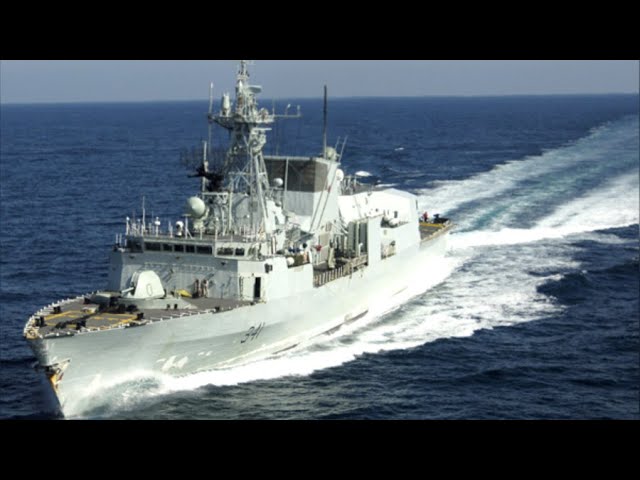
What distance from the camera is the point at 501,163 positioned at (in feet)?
309

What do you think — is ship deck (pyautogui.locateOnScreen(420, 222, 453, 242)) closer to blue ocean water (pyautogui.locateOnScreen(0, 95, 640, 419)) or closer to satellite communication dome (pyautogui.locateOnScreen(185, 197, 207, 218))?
blue ocean water (pyautogui.locateOnScreen(0, 95, 640, 419))

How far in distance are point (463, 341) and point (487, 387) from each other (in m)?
5.53

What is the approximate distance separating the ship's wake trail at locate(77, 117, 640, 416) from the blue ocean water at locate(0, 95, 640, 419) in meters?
0.14

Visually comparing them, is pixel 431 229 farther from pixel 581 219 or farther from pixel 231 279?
pixel 231 279

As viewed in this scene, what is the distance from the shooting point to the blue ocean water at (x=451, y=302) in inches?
1200

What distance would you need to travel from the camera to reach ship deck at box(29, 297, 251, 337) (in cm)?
2891

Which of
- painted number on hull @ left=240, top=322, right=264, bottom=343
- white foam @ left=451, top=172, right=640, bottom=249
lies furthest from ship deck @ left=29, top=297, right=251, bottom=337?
white foam @ left=451, top=172, right=640, bottom=249

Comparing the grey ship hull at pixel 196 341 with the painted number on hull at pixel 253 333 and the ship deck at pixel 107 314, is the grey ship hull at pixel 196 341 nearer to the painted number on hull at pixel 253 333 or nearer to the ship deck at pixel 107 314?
the painted number on hull at pixel 253 333

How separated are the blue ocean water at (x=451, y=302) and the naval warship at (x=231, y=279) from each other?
117 centimetres

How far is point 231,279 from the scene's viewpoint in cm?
3431

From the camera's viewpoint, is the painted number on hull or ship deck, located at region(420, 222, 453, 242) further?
ship deck, located at region(420, 222, 453, 242)

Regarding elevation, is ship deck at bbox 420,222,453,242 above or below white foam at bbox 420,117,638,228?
below

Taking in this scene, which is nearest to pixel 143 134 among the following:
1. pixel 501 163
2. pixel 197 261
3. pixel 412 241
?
pixel 501 163
